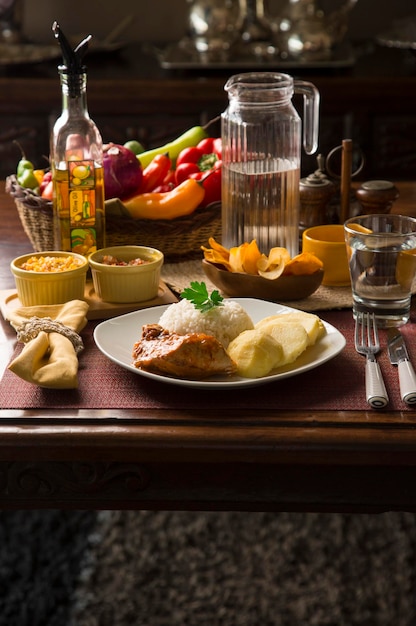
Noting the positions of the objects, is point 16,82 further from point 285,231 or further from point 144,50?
point 285,231

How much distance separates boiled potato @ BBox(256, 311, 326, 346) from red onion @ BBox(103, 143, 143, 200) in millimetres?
512

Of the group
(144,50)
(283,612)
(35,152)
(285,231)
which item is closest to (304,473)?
(285,231)

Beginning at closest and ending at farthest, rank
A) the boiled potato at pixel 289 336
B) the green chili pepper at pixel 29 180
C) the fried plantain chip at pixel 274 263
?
the boiled potato at pixel 289 336 → the fried plantain chip at pixel 274 263 → the green chili pepper at pixel 29 180

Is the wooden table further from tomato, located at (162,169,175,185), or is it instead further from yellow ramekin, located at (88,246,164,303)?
tomato, located at (162,169,175,185)

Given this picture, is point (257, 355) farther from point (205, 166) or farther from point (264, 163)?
point (205, 166)

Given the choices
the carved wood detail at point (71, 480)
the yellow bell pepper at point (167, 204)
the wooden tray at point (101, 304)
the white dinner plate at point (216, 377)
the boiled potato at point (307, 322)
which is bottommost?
the carved wood detail at point (71, 480)

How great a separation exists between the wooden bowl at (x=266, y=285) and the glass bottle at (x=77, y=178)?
0.21 m

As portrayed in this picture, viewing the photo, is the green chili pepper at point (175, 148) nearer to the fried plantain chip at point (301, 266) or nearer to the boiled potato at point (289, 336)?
the fried plantain chip at point (301, 266)

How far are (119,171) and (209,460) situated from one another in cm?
73

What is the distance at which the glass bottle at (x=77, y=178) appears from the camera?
1.41 m

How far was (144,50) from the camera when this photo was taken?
3379 mm

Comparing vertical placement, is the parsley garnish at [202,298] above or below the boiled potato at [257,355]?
above

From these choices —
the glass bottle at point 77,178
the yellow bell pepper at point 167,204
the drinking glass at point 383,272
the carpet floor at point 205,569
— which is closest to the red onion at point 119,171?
the yellow bell pepper at point 167,204

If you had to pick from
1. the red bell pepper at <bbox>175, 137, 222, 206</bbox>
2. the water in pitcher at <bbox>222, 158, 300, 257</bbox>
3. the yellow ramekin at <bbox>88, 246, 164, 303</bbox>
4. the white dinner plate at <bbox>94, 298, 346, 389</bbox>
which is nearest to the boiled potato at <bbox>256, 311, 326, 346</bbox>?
the white dinner plate at <bbox>94, 298, 346, 389</bbox>
